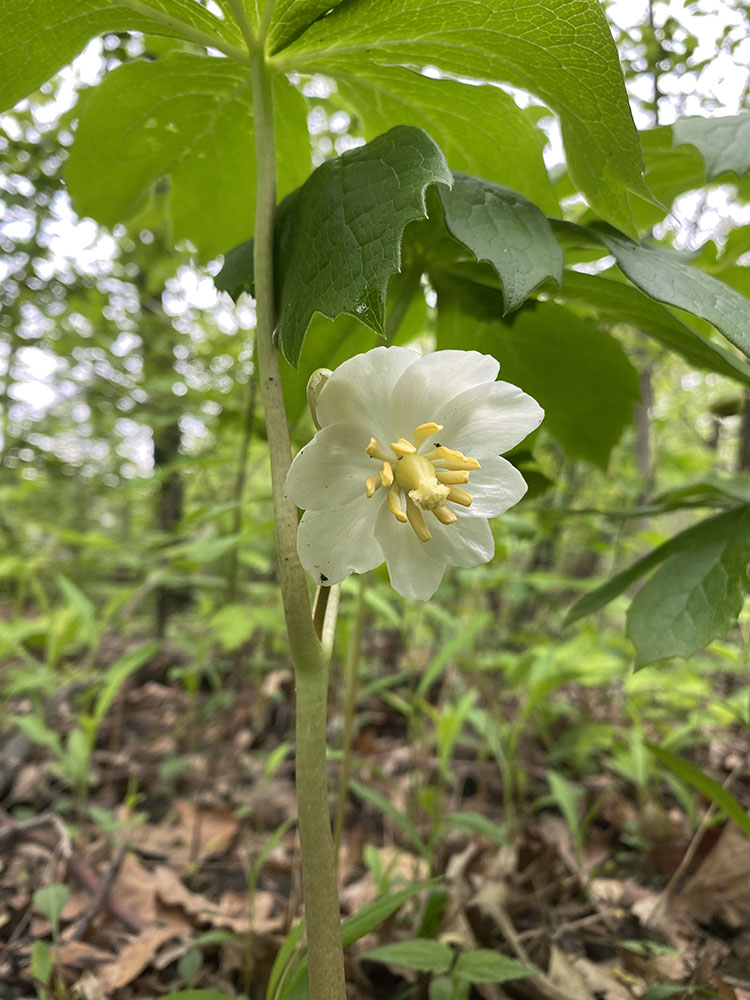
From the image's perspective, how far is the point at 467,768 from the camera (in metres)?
1.77

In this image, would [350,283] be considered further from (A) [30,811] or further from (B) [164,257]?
(B) [164,257]

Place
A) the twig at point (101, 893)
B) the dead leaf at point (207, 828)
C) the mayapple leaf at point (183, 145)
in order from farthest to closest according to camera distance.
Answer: the dead leaf at point (207, 828) < the twig at point (101, 893) < the mayapple leaf at point (183, 145)

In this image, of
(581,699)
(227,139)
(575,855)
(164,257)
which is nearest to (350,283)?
(227,139)

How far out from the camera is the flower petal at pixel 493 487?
1.82 feet

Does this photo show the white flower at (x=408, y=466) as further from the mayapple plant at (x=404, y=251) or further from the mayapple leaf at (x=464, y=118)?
the mayapple leaf at (x=464, y=118)

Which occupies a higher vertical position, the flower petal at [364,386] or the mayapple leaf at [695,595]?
the flower petal at [364,386]

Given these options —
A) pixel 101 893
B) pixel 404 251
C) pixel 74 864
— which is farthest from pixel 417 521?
pixel 74 864

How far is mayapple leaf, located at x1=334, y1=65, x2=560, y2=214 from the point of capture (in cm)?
64

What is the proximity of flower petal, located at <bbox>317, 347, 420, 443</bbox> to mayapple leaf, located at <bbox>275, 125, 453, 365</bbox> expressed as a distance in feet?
0.14

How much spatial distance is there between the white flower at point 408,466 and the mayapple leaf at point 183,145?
0.42 metres

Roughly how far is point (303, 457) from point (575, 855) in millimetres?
1226

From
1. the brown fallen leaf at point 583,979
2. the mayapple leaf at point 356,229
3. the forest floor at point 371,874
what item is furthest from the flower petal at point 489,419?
Answer: the brown fallen leaf at point 583,979

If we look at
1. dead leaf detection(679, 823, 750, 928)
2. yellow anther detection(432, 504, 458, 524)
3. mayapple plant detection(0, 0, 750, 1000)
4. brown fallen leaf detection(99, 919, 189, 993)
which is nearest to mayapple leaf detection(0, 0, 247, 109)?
mayapple plant detection(0, 0, 750, 1000)

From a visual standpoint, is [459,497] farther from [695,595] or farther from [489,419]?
[695,595]
